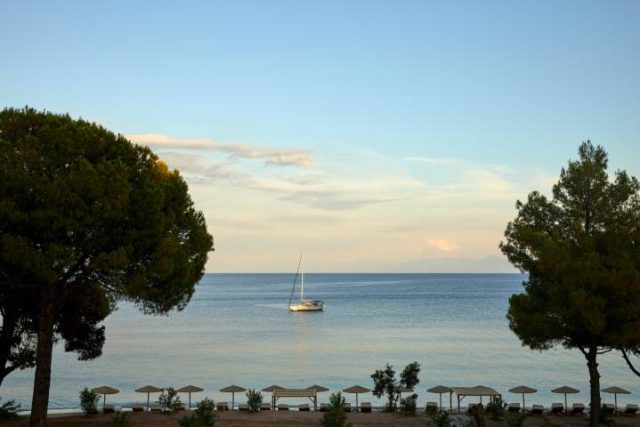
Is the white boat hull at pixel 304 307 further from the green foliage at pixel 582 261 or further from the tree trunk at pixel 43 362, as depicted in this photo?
the tree trunk at pixel 43 362

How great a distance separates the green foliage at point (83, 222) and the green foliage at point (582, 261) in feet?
46.7

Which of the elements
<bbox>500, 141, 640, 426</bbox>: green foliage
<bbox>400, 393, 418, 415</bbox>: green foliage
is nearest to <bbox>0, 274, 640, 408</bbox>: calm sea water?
<bbox>400, 393, 418, 415</bbox>: green foliage

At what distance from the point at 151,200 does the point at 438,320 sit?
4153 inches

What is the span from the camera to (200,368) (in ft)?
216

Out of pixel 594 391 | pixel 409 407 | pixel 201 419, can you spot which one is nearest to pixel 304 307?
pixel 409 407

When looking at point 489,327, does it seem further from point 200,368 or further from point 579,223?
point 579,223

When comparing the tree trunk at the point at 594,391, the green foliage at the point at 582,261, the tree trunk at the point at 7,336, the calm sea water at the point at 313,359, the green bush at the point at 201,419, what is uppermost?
the green foliage at the point at 582,261

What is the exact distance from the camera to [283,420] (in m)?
28.5

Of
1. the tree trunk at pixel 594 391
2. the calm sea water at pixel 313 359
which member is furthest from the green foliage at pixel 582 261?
the calm sea water at pixel 313 359

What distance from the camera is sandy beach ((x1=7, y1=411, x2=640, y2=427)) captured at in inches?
1072

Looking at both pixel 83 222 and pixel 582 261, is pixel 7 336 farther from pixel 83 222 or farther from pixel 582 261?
pixel 582 261

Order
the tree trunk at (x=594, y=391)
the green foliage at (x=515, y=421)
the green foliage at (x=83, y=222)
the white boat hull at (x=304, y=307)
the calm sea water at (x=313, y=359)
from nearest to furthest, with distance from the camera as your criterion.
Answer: the green foliage at (x=83, y=222) < the green foliage at (x=515, y=421) < the tree trunk at (x=594, y=391) < the calm sea water at (x=313, y=359) < the white boat hull at (x=304, y=307)

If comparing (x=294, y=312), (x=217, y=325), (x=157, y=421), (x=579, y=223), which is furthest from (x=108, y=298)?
(x=294, y=312)

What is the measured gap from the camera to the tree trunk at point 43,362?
76.7ft
